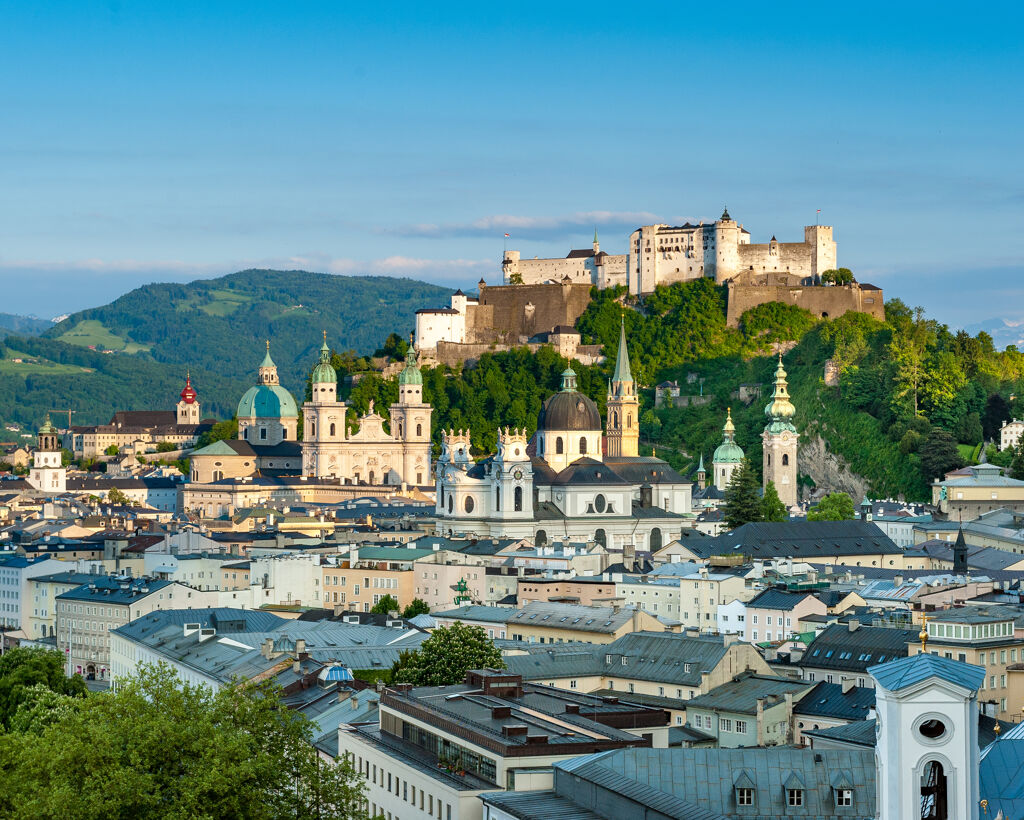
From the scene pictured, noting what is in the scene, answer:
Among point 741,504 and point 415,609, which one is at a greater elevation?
point 741,504

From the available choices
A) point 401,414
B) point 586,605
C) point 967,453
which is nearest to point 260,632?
point 586,605

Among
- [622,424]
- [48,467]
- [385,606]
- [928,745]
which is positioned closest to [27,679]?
[385,606]

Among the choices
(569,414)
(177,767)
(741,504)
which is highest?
(569,414)

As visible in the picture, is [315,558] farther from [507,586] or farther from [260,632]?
[260,632]

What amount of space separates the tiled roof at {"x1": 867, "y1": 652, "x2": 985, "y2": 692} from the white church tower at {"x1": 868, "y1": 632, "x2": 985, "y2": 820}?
12mm

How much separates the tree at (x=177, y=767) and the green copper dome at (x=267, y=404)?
401 feet

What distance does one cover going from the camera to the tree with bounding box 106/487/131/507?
142 m

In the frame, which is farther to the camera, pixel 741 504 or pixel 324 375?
pixel 324 375

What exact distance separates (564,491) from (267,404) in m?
62.4

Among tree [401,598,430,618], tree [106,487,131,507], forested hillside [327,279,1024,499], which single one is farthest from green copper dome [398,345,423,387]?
tree [401,598,430,618]

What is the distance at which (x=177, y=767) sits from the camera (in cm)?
3309

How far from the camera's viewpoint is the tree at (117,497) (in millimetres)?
142250

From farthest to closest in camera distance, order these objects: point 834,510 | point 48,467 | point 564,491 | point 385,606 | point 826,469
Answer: point 48,467
point 826,469
point 834,510
point 564,491
point 385,606

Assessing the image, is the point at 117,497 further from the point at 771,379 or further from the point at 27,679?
the point at 27,679
